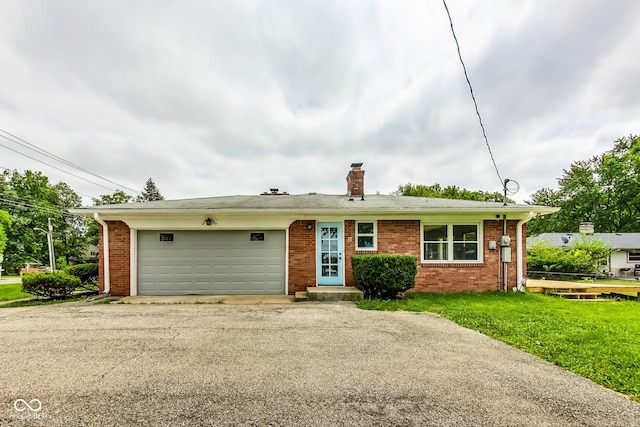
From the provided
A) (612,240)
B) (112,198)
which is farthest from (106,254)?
(612,240)

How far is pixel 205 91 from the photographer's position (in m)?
12.8

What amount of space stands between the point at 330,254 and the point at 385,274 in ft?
6.87

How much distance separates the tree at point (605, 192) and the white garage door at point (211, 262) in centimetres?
4253

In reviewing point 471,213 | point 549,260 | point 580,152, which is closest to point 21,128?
point 471,213

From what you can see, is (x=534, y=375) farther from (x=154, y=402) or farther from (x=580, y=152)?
(x=580, y=152)

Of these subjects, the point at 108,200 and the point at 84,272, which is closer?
the point at 84,272

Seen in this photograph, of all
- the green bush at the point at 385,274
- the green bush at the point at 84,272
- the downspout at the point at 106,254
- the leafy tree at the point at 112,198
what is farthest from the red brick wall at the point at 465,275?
the leafy tree at the point at 112,198

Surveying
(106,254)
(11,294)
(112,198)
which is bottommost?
(11,294)

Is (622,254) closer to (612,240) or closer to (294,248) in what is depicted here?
(612,240)

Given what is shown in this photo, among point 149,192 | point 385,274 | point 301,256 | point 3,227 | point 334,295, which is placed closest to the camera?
point 385,274

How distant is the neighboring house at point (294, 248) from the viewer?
9.65 meters

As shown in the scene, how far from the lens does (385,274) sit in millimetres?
8375

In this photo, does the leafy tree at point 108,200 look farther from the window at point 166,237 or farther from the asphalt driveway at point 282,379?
the asphalt driveway at point 282,379

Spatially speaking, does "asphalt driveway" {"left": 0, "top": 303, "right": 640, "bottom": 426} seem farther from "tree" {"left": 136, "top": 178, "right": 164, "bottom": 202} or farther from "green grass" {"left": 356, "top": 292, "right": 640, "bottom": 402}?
"tree" {"left": 136, "top": 178, "right": 164, "bottom": 202}
